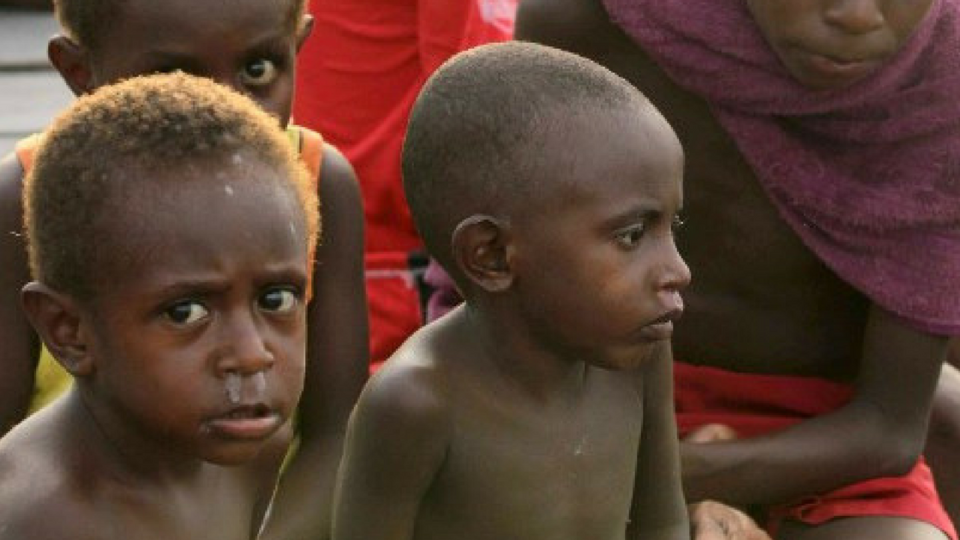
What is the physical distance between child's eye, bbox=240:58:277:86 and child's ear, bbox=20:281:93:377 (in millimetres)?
624

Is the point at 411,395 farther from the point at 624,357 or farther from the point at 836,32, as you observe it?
the point at 836,32

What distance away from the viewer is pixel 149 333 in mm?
2033

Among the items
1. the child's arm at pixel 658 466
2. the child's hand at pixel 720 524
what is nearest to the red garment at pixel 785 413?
the child's hand at pixel 720 524

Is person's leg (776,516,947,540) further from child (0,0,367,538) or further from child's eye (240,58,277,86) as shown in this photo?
child's eye (240,58,277,86)

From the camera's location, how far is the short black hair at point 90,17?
262cm

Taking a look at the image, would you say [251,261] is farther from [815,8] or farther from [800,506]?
[800,506]

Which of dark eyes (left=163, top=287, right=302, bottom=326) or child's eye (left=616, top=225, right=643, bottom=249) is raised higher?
dark eyes (left=163, top=287, right=302, bottom=326)

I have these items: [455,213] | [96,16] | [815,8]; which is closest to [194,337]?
[455,213]

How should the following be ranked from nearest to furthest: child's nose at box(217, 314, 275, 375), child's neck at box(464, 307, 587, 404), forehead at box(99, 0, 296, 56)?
child's nose at box(217, 314, 275, 375) → child's neck at box(464, 307, 587, 404) → forehead at box(99, 0, 296, 56)

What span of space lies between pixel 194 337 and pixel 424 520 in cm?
48

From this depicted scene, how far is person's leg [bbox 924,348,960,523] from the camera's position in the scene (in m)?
3.16

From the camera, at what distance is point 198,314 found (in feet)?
6.63

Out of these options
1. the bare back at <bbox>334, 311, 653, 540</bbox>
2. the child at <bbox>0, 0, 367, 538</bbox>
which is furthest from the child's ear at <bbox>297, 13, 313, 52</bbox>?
the bare back at <bbox>334, 311, 653, 540</bbox>

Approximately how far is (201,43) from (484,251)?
45 centimetres
